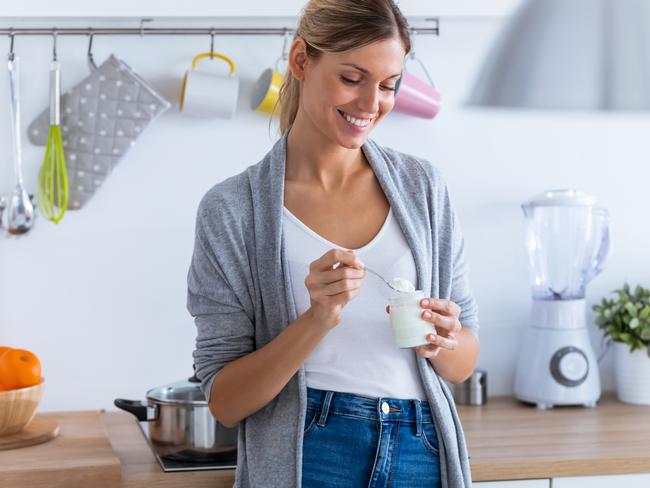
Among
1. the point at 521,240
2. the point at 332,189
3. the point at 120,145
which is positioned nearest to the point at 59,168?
the point at 120,145

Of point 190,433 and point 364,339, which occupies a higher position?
point 364,339

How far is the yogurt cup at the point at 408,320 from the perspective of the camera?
126 cm

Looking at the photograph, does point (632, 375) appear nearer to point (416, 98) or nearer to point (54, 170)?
point (416, 98)

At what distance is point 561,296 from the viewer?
7.01 feet

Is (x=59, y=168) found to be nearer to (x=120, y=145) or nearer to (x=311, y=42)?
(x=120, y=145)

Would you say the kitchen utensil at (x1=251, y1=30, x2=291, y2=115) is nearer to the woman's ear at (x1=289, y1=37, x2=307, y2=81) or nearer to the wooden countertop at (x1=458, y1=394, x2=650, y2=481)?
the woman's ear at (x1=289, y1=37, x2=307, y2=81)

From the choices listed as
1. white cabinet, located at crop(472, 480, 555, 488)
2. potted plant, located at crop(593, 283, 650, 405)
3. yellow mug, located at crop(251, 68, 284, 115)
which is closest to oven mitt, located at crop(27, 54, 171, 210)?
yellow mug, located at crop(251, 68, 284, 115)

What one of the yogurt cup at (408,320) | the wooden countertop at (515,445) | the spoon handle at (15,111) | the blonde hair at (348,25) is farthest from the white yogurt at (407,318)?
the spoon handle at (15,111)

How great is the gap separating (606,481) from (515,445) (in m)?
0.17

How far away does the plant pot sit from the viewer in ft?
6.95

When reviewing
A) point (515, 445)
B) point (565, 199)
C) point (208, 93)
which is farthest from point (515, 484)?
point (208, 93)

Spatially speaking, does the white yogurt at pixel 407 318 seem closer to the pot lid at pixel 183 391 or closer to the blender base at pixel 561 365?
the pot lid at pixel 183 391

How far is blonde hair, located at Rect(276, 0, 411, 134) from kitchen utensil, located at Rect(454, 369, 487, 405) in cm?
Answer: 95

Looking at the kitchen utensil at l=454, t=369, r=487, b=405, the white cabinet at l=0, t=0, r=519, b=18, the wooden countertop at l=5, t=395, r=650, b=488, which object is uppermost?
the white cabinet at l=0, t=0, r=519, b=18
